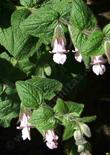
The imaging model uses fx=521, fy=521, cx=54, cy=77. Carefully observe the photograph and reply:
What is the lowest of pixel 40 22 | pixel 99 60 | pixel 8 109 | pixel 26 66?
pixel 8 109

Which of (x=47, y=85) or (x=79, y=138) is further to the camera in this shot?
(x=47, y=85)

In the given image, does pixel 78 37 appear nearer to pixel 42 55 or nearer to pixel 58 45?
pixel 58 45

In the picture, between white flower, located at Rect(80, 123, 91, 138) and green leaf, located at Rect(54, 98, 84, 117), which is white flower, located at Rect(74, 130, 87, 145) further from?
green leaf, located at Rect(54, 98, 84, 117)

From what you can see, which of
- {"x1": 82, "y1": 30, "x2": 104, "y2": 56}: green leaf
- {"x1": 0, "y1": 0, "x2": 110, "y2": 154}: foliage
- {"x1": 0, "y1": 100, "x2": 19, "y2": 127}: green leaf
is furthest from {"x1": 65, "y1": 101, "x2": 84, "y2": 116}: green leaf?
{"x1": 0, "y1": 100, "x2": 19, "y2": 127}: green leaf

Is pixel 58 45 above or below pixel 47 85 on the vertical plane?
above

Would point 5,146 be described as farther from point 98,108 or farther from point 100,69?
point 100,69

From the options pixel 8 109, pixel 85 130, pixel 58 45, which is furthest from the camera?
pixel 8 109

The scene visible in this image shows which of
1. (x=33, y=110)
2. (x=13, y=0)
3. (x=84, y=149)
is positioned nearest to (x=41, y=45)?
(x=13, y=0)

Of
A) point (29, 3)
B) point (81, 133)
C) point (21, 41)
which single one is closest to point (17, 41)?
point (21, 41)
